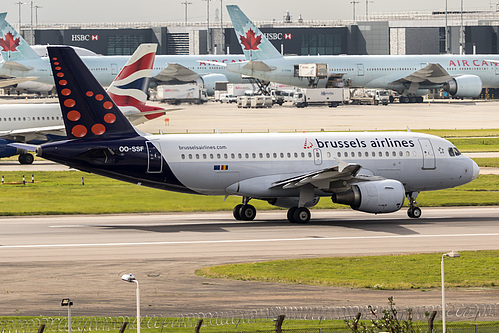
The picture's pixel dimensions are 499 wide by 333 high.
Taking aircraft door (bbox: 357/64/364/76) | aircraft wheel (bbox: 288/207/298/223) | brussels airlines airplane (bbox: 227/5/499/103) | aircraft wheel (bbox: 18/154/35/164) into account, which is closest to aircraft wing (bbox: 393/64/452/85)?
brussels airlines airplane (bbox: 227/5/499/103)

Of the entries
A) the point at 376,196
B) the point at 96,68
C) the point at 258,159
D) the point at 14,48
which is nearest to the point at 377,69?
the point at 96,68

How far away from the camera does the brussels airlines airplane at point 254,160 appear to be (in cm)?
4194

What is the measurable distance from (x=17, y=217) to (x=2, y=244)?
894 centimetres

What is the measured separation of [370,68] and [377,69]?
3.50ft

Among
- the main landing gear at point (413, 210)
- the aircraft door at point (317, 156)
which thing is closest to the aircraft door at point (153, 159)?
the aircraft door at point (317, 156)

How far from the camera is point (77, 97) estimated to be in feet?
138

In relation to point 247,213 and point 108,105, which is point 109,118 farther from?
point 247,213

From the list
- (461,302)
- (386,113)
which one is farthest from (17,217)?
(386,113)

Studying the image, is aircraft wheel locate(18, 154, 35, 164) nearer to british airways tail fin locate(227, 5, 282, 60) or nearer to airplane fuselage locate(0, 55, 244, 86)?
british airways tail fin locate(227, 5, 282, 60)

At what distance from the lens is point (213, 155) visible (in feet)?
144

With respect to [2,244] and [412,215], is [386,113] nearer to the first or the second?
[412,215]

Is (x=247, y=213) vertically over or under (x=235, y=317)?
over

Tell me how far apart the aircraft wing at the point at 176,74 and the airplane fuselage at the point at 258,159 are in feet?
330

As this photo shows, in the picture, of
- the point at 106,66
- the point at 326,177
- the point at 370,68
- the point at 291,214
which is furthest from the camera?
the point at 106,66
